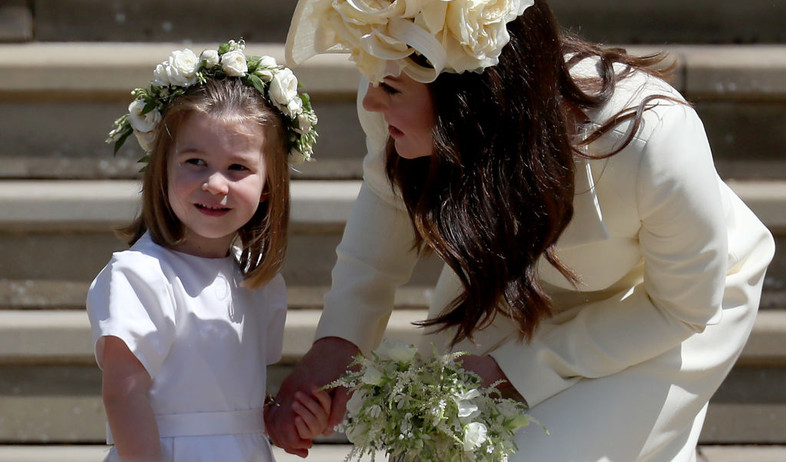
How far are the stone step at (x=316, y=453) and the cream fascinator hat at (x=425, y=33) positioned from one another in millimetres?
1910

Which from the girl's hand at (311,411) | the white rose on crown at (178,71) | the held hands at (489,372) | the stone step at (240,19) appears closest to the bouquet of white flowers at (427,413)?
the held hands at (489,372)

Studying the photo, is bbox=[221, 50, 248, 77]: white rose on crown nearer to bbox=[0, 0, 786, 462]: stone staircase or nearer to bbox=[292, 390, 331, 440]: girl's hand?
bbox=[292, 390, 331, 440]: girl's hand

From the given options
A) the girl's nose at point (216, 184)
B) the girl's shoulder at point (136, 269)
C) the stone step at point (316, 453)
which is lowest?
the stone step at point (316, 453)

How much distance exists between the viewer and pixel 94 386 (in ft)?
11.8

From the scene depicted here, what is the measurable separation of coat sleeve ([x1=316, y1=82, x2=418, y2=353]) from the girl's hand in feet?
0.69

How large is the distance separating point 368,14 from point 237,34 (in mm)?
1715

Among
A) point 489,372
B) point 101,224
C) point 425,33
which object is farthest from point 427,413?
point 101,224

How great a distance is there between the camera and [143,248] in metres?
2.30

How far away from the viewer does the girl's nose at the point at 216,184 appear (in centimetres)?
226

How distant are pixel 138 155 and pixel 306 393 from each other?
1511 mm

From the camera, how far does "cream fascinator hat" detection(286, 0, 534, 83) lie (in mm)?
1975

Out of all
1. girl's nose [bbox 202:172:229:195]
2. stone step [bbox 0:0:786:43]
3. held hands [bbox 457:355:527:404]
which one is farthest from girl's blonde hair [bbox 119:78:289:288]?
stone step [bbox 0:0:786:43]

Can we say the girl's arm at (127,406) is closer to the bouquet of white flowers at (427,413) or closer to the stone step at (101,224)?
the bouquet of white flowers at (427,413)

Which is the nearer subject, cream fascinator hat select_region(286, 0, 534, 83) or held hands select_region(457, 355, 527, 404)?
cream fascinator hat select_region(286, 0, 534, 83)
